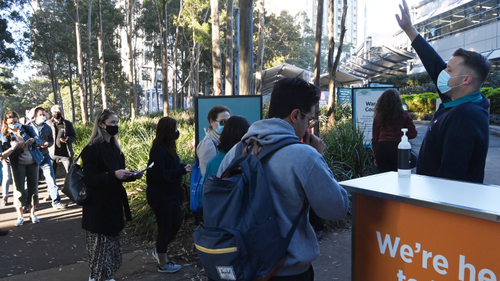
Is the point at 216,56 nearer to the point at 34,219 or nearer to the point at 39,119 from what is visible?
the point at 39,119

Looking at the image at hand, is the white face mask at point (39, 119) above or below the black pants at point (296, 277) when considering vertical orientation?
above

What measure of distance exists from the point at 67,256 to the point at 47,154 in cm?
326

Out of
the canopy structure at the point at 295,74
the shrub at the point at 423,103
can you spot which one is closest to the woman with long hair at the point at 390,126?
the shrub at the point at 423,103

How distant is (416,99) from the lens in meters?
26.1

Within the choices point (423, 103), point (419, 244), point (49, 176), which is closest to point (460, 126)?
point (419, 244)

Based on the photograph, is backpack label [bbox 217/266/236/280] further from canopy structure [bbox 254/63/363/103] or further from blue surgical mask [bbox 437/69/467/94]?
canopy structure [bbox 254/63/363/103]

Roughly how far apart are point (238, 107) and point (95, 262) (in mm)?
2862

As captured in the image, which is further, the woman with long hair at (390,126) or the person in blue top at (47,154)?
the person in blue top at (47,154)

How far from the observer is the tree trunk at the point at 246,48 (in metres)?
8.88

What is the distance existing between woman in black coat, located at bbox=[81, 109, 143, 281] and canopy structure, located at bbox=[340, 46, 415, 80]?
39.1m

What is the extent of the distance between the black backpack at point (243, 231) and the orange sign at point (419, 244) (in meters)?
0.72

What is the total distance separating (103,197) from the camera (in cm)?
407

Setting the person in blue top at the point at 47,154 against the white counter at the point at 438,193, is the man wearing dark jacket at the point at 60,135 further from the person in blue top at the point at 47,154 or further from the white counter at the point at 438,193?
the white counter at the point at 438,193

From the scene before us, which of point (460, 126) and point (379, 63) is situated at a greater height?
point (379, 63)
